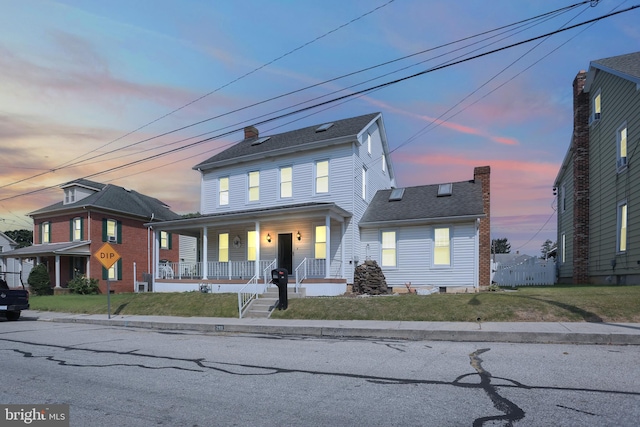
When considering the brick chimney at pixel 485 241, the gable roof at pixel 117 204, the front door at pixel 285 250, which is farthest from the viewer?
the gable roof at pixel 117 204

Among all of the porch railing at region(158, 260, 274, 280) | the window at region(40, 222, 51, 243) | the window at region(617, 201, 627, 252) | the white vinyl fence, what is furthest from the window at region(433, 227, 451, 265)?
the window at region(40, 222, 51, 243)

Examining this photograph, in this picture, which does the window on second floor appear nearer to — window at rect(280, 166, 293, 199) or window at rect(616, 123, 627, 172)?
window at rect(280, 166, 293, 199)

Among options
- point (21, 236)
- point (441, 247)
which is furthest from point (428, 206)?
point (21, 236)

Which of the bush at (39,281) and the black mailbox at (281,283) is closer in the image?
the black mailbox at (281,283)

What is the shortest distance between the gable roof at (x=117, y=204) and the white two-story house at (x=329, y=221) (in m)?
10.5

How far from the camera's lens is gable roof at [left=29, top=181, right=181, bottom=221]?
3080 cm

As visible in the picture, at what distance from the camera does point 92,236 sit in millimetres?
30078

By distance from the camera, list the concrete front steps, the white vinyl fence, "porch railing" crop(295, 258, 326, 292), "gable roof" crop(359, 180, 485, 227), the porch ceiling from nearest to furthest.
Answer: the concrete front steps, the porch ceiling, "gable roof" crop(359, 180, 485, 227), "porch railing" crop(295, 258, 326, 292), the white vinyl fence

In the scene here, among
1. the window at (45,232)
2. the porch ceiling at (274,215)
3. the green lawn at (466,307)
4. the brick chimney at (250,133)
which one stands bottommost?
the green lawn at (466,307)

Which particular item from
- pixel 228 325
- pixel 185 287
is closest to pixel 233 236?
pixel 185 287

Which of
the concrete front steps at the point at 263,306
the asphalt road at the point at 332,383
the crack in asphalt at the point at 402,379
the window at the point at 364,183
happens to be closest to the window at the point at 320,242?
the window at the point at 364,183

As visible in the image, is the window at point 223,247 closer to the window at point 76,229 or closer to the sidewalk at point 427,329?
the sidewalk at point 427,329

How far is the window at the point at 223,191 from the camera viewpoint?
23.7 m

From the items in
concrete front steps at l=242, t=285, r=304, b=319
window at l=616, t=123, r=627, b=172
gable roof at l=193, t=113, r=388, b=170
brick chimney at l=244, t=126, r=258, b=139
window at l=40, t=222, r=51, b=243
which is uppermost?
brick chimney at l=244, t=126, r=258, b=139
